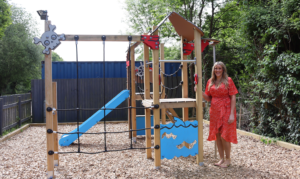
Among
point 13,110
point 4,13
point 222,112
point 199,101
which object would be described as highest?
point 4,13

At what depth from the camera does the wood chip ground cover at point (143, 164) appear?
336cm

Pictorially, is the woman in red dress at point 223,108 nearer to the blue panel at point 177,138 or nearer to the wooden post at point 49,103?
the blue panel at point 177,138

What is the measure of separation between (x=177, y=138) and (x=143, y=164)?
2.49 ft

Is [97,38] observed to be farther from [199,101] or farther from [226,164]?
[226,164]

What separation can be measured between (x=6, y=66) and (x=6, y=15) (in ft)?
27.5

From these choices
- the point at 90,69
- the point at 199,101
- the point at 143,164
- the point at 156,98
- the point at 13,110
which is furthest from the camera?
the point at 90,69

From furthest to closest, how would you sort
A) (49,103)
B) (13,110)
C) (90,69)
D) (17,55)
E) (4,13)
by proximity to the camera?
(17,55) < (4,13) < (90,69) < (13,110) < (49,103)

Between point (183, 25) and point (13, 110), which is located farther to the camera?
point (13, 110)

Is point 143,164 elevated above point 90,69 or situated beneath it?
situated beneath

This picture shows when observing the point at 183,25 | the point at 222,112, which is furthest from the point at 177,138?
the point at 183,25

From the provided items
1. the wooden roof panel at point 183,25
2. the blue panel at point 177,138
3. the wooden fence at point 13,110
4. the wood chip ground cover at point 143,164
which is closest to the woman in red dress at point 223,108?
the blue panel at point 177,138

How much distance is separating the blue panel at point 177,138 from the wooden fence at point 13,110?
15.4 ft

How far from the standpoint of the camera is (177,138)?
3590 millimetres

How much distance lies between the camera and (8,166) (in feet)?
12.7
